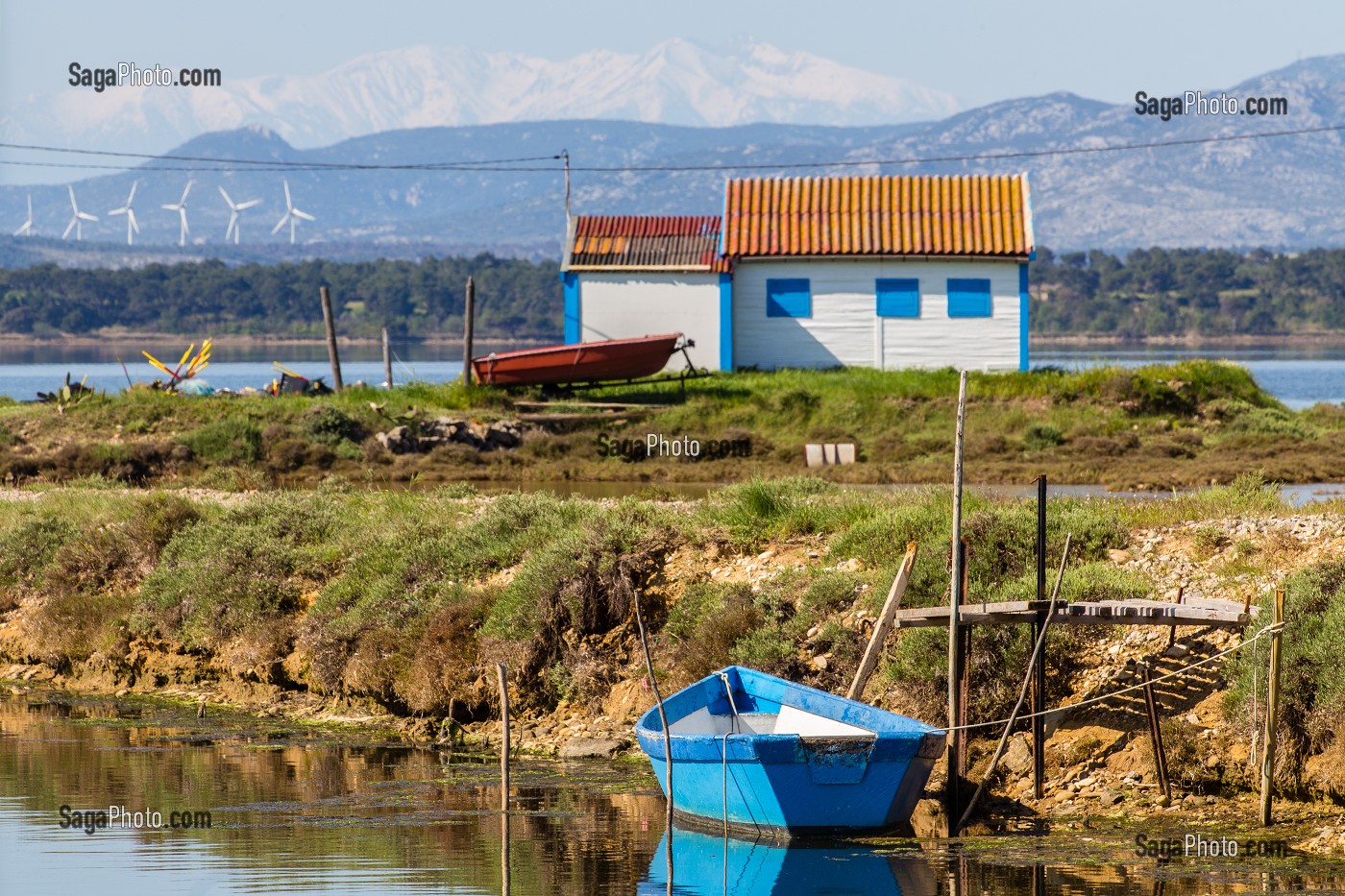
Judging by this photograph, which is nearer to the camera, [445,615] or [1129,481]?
[445,615]

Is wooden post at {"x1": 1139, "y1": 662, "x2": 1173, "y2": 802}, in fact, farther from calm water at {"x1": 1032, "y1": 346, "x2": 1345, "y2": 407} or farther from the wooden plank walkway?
calm water at {"x1": 1032, "y1": 346, "x2": 1345, "y2": 407}

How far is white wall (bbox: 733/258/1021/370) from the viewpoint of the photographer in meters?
41.1

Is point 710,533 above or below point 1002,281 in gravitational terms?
below

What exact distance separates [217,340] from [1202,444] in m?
112

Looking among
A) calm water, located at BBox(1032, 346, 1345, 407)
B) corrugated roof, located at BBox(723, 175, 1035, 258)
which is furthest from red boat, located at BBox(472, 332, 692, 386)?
calm water, located at BBox(1032, 346, 1345, 407)

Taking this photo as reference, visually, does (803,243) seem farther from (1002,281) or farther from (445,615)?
(445,615)

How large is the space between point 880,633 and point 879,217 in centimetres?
2881

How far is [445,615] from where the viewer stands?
1931 centimetres

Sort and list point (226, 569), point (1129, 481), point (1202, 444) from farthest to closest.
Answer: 1. point (1202, 444)
2. point (1129, 481)
3. point (226, 569)

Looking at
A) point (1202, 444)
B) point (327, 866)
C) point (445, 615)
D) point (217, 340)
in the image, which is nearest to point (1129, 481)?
point (1202, 444)

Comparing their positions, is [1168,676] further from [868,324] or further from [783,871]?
[868,324]

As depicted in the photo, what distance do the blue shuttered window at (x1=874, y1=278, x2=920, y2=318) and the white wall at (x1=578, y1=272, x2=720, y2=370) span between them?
3.93 metres

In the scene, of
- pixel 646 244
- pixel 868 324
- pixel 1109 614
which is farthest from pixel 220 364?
pixel 1109 614

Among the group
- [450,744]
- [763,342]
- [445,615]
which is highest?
[763,342]
